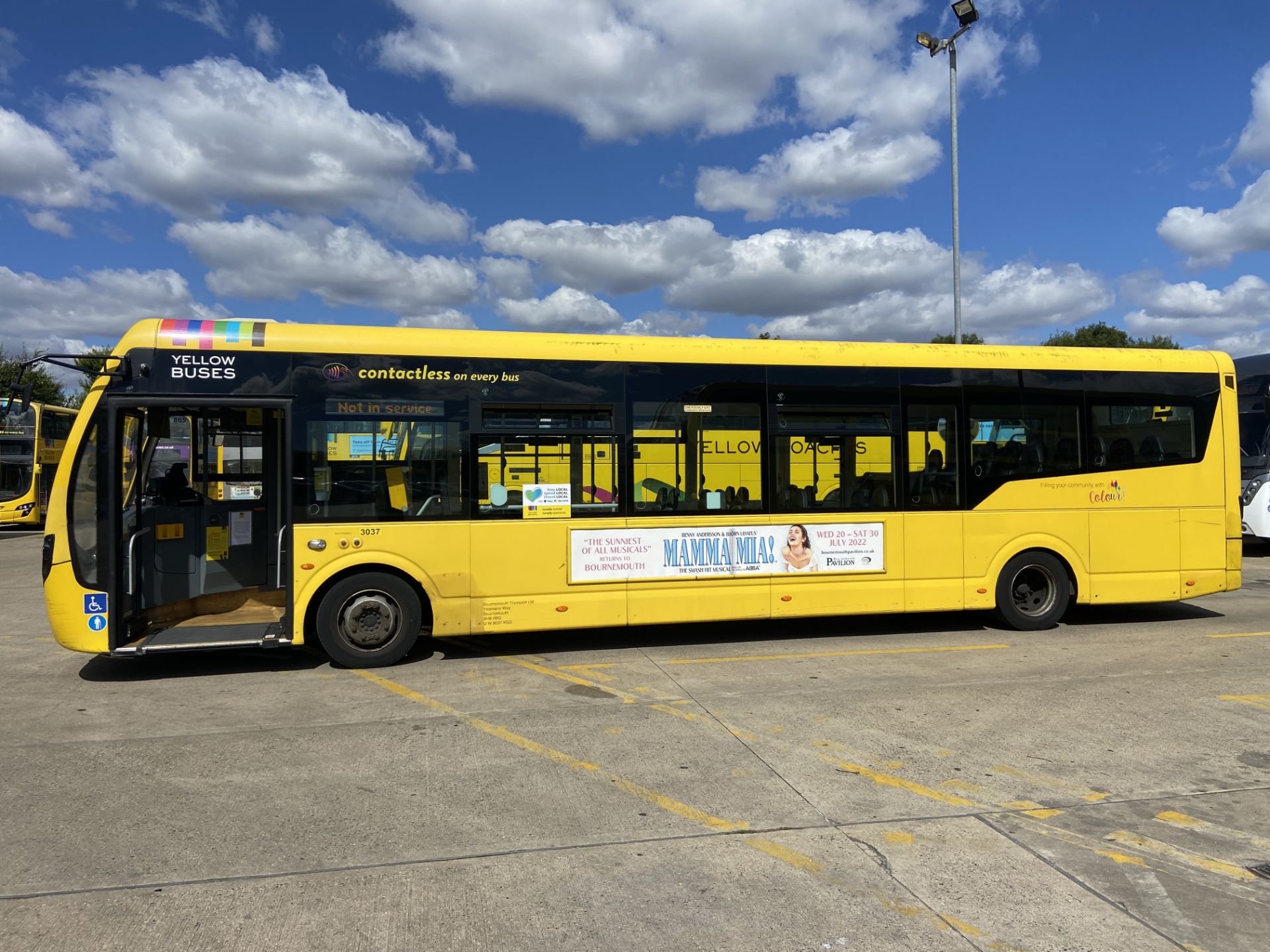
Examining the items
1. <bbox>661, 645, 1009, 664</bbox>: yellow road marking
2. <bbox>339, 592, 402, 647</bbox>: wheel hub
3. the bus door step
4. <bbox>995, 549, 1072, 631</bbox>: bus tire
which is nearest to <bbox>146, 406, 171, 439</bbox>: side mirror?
the bus door step

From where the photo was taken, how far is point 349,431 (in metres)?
7.47

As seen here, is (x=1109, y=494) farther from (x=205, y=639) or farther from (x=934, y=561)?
(x=205, y=639)

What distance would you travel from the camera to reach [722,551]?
27.3 ft

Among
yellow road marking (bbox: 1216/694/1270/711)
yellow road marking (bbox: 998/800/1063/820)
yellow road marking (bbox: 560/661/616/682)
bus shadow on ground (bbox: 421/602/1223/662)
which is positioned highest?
bus shadow on ground (bbox: 421/602/1223/662)

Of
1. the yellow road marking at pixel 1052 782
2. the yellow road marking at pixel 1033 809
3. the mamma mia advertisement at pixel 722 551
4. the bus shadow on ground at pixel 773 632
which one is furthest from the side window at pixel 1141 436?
the yellow road marking at pixel 1033 809

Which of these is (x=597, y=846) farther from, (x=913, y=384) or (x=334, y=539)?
(x=913, y=384)

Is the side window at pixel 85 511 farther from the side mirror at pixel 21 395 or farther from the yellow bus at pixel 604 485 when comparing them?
the side mirror at pixel 21 395

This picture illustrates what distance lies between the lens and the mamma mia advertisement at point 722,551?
26.3ft

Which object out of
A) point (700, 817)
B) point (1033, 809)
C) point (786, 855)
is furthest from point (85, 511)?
point (1033, 809)

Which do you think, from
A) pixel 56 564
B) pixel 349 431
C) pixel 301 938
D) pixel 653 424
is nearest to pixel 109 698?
pixel 56 564

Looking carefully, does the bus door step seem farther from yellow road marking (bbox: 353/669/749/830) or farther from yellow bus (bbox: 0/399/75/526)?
yellow bus (bbox: 0/399/75/526)

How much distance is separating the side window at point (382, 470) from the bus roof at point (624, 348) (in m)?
0.72

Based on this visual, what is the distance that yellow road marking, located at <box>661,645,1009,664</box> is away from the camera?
7.93 meters

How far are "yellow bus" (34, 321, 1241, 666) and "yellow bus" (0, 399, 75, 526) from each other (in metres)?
21.9
